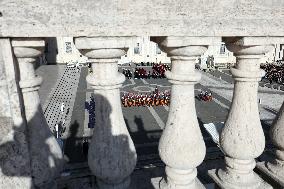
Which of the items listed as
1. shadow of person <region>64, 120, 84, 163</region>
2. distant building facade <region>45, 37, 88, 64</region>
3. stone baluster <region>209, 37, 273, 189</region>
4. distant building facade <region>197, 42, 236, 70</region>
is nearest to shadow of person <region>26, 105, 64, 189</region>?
stone baluster <region>209, 37, 273, 189</region>

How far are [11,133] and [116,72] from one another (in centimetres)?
130

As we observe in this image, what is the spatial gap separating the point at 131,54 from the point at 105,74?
4053 cm

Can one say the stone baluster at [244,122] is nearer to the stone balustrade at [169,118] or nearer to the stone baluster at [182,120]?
the stone balustrade at [169,118]

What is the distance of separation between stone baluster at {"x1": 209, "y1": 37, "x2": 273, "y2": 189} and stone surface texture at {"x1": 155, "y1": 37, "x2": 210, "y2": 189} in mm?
559

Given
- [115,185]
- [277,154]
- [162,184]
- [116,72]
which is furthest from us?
[277,154]

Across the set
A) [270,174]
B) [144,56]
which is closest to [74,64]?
[144,56]

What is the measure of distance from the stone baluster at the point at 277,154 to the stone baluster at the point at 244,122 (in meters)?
0.53

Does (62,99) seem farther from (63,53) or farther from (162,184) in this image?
(162,184)

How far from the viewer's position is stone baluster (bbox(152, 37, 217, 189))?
3191 millimetres

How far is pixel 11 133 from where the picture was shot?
9.95ft

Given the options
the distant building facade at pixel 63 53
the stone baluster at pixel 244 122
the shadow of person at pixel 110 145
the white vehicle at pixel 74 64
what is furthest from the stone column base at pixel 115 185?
the distant building facade at pixel 63 53

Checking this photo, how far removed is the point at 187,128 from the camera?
3.44 metres

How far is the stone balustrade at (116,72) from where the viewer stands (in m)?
2.79

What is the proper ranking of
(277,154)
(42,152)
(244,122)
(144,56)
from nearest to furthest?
(42,152)
(244,122)
(277,154)
(144,56)
